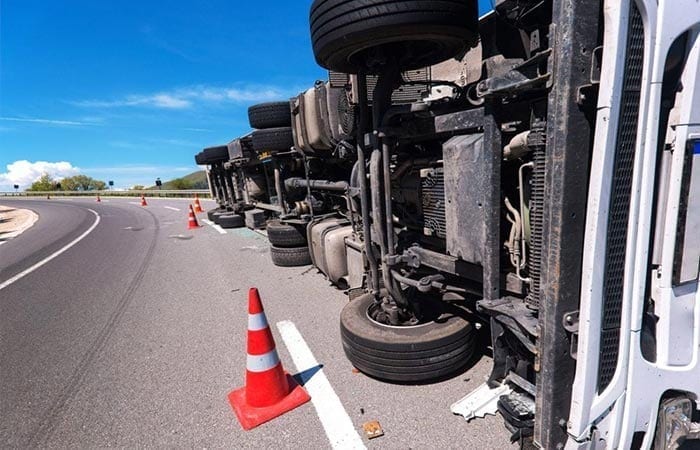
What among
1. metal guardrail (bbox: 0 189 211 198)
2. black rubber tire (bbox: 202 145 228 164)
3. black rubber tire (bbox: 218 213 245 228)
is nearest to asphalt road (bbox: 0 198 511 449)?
black rubber tire (bbox: 218 213 245 228)

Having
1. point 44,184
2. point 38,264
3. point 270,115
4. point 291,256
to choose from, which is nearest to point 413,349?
point 291,256

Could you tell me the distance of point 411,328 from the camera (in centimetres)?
247

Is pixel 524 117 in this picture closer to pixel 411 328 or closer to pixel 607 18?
pixel 607 18

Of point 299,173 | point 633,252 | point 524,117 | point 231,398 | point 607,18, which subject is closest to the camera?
point 607,18

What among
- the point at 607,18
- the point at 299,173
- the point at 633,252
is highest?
the point at 607,18

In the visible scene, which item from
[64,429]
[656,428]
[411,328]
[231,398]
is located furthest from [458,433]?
[64,429]

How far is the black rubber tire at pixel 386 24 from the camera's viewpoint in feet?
5.84

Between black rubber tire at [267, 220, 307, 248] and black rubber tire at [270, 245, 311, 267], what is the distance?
87 millimetres

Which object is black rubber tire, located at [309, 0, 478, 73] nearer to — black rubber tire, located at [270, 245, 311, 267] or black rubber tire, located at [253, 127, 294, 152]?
black rubber tire, located at [270, 245, 311, 267]

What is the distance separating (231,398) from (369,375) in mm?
984

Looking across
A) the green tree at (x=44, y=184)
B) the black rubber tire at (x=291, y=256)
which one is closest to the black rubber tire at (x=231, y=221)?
the black rubber tire at (x=291, y=256)

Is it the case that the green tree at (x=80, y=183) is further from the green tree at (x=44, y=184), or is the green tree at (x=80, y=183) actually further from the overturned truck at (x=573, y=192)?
the overturned truck at (x=573, y=192)

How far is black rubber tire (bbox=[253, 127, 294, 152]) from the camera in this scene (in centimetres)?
654

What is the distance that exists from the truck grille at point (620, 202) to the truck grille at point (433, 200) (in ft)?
3.28
